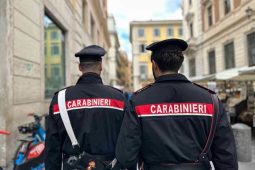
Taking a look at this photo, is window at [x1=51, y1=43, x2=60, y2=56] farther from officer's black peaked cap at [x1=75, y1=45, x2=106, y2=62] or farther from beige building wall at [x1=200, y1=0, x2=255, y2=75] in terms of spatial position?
beige building wall at [x1=200, y1=0, x2=255, y2=75]

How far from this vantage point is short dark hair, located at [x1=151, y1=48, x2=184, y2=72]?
6.88 ft

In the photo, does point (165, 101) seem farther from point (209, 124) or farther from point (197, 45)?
point (197, 45)

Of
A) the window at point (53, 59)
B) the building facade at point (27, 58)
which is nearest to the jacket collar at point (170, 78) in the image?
the building facade at point (27, 58)

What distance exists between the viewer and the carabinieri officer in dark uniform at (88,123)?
8.28 feet

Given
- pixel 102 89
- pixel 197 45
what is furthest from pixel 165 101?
pixel 197 45

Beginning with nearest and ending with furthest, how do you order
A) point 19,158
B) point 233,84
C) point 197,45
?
point 19,158, point 233,84, point 197,45

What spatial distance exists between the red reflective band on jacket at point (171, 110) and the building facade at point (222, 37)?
1051 centimetres

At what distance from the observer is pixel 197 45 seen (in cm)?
2742

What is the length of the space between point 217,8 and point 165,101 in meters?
21.9

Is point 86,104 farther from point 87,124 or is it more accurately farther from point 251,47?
point 251,47

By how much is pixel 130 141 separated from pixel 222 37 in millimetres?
20780

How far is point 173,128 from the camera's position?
2.03 meters

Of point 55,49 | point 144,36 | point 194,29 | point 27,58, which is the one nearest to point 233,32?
point 194,29

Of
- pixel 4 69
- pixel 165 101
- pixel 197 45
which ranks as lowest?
pixel 165 101
